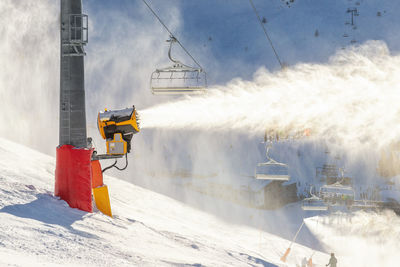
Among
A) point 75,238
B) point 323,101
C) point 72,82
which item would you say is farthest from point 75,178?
point 323,101

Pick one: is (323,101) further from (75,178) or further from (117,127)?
(75,178)

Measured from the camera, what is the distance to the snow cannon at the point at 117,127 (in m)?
9.02

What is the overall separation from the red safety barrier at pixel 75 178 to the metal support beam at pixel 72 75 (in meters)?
0.45

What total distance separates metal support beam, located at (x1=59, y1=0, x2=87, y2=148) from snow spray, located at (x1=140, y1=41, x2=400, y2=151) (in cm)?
1553

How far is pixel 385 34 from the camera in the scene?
59.2 m

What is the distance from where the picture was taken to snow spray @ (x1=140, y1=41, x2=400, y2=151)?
27438 millimetres

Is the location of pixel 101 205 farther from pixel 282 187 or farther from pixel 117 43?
pixel 117 43

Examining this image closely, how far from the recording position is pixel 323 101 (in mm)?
31391

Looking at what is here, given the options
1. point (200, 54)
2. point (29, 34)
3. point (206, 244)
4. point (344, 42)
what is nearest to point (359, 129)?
point (344, 42)

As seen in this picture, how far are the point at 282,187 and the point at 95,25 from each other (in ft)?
135

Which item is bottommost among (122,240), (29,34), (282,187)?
(282,187)

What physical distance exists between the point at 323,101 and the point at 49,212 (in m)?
26.9

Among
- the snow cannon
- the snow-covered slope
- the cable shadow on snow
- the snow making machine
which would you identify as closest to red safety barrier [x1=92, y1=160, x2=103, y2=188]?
the snow making machine

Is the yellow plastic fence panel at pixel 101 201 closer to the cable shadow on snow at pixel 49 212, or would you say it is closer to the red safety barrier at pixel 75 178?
the red safety barrier at pixel 75 178
